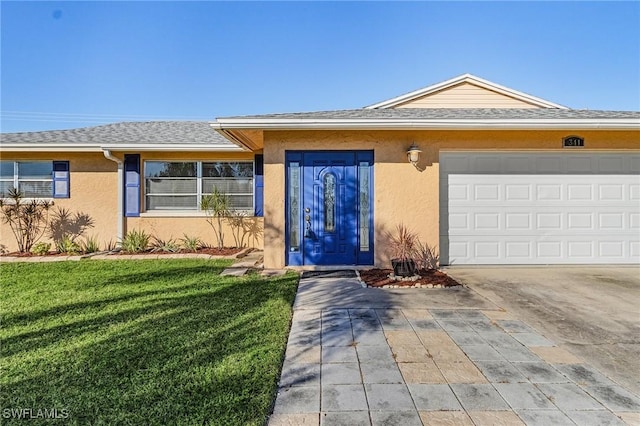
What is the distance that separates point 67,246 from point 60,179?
1.85m

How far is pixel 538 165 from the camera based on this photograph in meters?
6.85

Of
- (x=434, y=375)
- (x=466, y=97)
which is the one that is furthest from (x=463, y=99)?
(x=434, y=375)

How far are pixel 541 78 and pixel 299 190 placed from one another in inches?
498

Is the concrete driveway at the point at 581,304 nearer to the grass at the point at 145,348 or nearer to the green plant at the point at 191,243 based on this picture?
the grass at the point at 145,348

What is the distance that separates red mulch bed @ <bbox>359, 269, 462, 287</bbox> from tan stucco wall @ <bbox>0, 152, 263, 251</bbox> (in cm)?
401

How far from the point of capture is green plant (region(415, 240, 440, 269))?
6.46 meters

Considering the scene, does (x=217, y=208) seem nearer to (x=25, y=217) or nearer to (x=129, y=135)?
(x=129, y=135)

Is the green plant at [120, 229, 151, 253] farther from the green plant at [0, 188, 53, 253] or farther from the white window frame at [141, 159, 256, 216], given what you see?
A: the green plant at [0, 188, 53, 253]

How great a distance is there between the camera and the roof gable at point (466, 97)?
9727 mm

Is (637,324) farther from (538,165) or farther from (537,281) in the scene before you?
(538,165)

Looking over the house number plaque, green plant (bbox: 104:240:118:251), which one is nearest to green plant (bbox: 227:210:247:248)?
green plant (bbox: 104:240:118:251)

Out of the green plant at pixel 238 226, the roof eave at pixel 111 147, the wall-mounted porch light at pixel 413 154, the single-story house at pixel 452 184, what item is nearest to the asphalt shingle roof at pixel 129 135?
the roof eave at pixel 111 147

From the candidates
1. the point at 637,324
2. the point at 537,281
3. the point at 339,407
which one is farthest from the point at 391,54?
the point at 339,407

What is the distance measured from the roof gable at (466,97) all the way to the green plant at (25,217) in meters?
9.64
